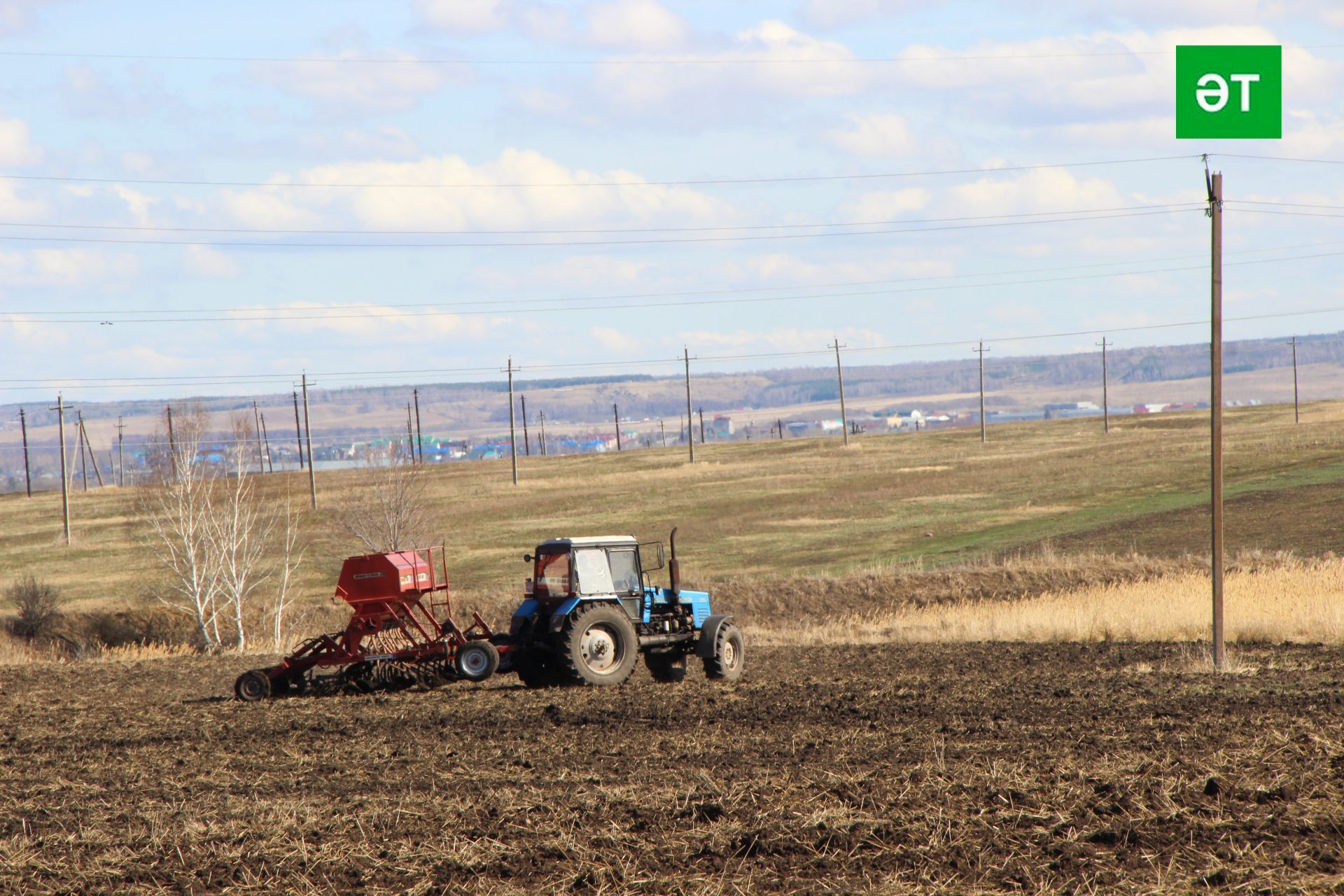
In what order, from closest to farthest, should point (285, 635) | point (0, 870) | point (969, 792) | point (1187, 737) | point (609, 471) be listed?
point (0, 870) → point (969, 792) → point (1187, 737) → point (285, 635) → point (609, 471)

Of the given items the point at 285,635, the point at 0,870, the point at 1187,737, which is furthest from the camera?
the point at 285,635

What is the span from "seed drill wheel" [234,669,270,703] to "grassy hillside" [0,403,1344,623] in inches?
895

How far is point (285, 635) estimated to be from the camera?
4084 cm

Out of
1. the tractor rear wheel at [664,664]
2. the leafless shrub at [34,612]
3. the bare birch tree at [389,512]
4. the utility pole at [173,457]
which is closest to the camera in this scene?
the tractor rear wheel at [664,664]

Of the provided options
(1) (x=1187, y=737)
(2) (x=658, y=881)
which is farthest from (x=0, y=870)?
(1) (x=1187, y=737)

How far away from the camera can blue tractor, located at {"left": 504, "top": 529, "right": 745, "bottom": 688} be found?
19953 mm

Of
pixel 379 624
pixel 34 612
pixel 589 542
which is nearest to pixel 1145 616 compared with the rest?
pixel 589 542

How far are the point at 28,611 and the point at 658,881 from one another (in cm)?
3898

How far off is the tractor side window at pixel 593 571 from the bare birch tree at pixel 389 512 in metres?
29.7

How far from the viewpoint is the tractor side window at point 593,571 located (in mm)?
20344

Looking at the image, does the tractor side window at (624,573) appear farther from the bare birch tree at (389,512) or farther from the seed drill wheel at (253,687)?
the bare birch tree at (389,512)

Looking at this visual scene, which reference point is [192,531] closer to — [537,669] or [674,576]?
[537,669]

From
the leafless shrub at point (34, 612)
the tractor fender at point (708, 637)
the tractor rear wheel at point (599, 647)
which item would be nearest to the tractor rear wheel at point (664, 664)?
the tractor fender at point (708, 637)

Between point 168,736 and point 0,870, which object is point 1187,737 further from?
point 168,736
